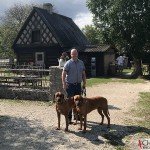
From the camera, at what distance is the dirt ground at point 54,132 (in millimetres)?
7852

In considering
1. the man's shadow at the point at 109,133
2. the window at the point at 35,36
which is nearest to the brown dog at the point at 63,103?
the man's shadow at the point at 109,133

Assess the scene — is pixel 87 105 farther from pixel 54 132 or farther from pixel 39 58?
pixel 39 58

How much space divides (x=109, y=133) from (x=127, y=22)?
1895 cm

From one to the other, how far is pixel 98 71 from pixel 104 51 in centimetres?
200

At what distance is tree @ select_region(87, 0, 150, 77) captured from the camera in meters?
26.2

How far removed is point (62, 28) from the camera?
104 ft

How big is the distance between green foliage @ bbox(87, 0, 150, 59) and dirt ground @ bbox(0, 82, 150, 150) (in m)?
15.0

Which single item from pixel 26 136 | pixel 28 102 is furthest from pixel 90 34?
pixel 26 136

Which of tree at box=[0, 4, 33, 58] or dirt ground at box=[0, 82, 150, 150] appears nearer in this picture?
dirt ground at box=[0, 82, 150, 150]

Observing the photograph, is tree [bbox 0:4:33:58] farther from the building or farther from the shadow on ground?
the shadow on ground

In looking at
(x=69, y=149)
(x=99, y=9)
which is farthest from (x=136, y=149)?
→ (x=99, y=9)

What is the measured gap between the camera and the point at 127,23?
26500mm

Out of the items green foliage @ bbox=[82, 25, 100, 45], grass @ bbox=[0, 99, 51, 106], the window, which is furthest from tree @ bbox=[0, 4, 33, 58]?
grass @ bbox=[0, 99, 51, 106]

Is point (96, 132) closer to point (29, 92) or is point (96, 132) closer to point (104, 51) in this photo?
point (29, 92)
